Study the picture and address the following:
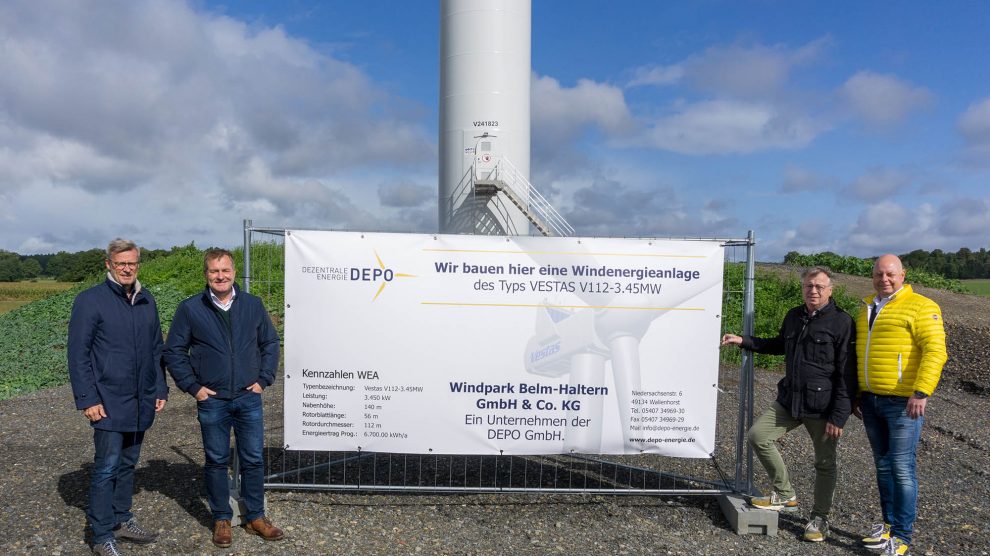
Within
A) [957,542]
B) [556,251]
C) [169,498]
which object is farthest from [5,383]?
[957,542]

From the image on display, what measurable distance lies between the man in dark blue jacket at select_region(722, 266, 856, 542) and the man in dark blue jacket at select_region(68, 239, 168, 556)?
4573 mm

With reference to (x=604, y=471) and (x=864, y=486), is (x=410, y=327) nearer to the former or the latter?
(x=604, y=471)

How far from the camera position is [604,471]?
6672mm

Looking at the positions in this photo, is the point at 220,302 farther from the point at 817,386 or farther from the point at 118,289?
the point at 817,386

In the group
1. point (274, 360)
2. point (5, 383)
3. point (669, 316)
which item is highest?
point (669, 316)

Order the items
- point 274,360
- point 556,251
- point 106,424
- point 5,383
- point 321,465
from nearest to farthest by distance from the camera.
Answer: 1. point 106,424
2. point 274,360
3. point 556,251
4. point 321,465
5. point 5,383

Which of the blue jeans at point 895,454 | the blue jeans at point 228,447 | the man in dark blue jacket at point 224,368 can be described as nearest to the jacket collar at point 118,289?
the man in dark blue jacket at point 224,368

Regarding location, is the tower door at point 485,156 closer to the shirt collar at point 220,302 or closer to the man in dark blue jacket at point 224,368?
the man in dark blue jacket at point 224,368

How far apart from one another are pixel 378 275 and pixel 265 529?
83.3 inches

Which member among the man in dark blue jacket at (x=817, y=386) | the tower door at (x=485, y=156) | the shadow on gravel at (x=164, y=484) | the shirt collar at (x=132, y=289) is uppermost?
the tower door at (x=485, y=156)

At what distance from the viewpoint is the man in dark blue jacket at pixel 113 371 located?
13.9 ft

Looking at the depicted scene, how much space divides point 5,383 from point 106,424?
1014 centimetres

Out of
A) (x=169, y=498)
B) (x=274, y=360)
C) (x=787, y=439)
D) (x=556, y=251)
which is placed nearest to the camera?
(x=274, y=360)

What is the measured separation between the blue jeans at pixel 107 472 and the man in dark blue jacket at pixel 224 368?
519mm
